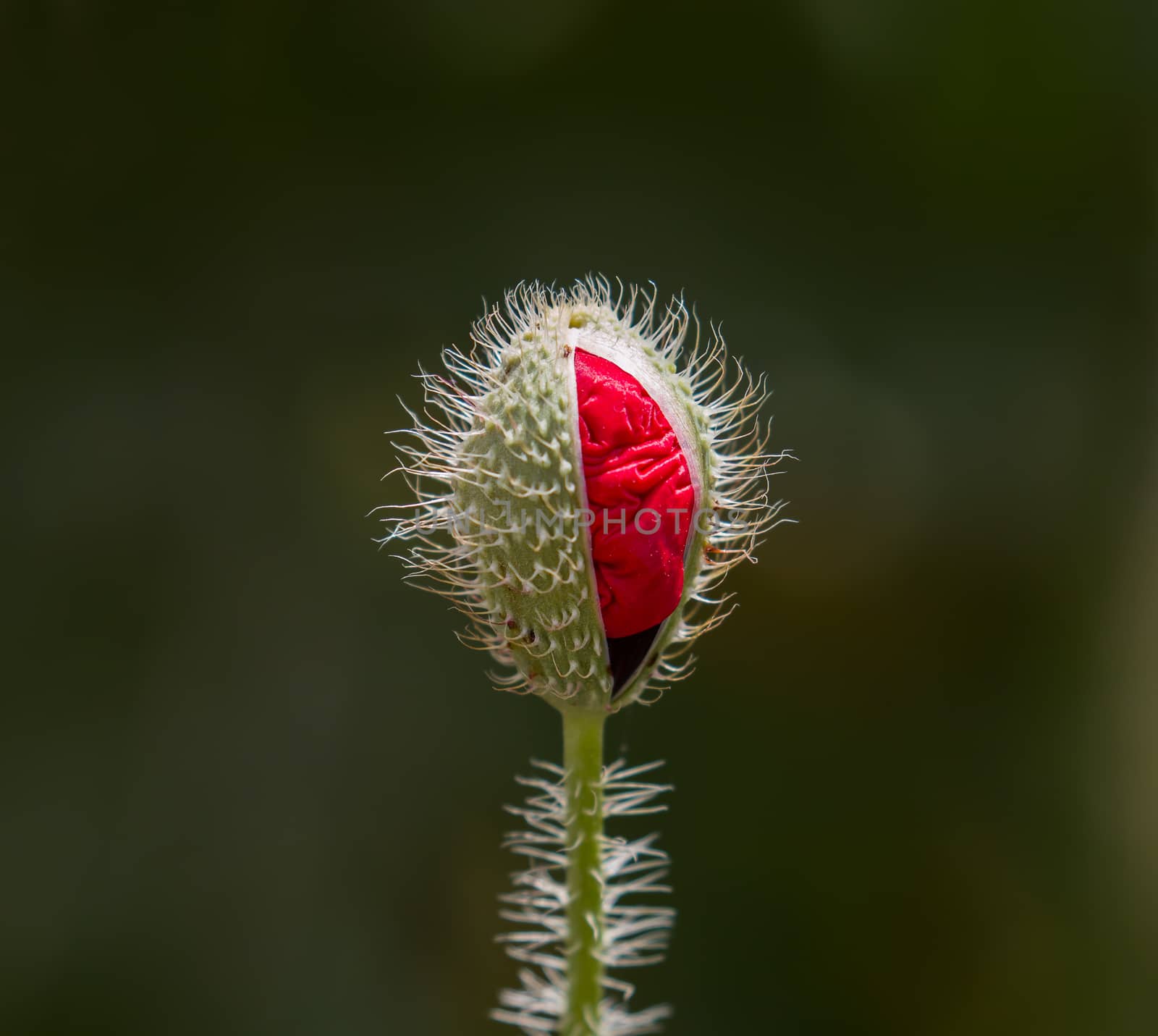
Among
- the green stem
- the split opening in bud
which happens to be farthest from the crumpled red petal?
the green stem

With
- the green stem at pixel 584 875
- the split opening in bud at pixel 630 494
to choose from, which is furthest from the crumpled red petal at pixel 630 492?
the green stem at pixel 584 875

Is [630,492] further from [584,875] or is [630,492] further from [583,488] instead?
[584,875]

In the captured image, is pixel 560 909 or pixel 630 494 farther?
pixel 560 909

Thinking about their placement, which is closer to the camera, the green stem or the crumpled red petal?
the crumpled red petal

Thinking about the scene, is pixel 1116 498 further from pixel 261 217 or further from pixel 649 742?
pixel 261 217

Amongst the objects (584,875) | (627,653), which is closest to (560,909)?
(584,875)

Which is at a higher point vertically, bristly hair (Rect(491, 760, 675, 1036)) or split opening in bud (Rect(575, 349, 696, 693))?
split opening in bud (Rect(575, 349, 696, 693))

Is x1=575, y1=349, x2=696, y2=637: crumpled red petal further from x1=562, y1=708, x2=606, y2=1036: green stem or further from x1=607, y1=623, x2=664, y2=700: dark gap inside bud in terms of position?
x1=562, y1=708, x2=606, y2=1036: green stem
